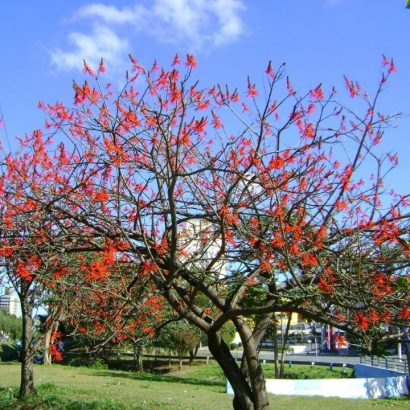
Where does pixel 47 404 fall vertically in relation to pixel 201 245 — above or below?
below

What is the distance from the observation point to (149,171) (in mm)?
5887

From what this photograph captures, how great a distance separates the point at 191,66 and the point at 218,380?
22.0m

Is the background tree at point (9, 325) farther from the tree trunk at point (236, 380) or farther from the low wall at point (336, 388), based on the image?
the tree trunk at point (236, 380)

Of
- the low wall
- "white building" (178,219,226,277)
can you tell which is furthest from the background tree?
"white building" (178,219,226,277)

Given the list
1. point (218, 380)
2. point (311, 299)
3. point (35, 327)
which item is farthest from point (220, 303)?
point (218, 380)

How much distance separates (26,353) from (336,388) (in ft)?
36.8

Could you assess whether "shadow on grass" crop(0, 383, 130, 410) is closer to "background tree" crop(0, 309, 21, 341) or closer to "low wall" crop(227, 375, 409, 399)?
"low wall" crop(227, 375, 409, 399)

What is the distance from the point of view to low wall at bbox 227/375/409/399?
57.9 feet

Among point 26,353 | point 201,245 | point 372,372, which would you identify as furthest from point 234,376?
point 372,372

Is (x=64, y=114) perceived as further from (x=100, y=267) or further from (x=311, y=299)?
(x=311, y=299)

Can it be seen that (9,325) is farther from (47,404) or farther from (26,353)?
(47,404)

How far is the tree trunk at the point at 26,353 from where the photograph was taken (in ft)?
35.9

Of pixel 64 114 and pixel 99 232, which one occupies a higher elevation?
pixel 64 114

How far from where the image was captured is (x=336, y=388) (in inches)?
722
